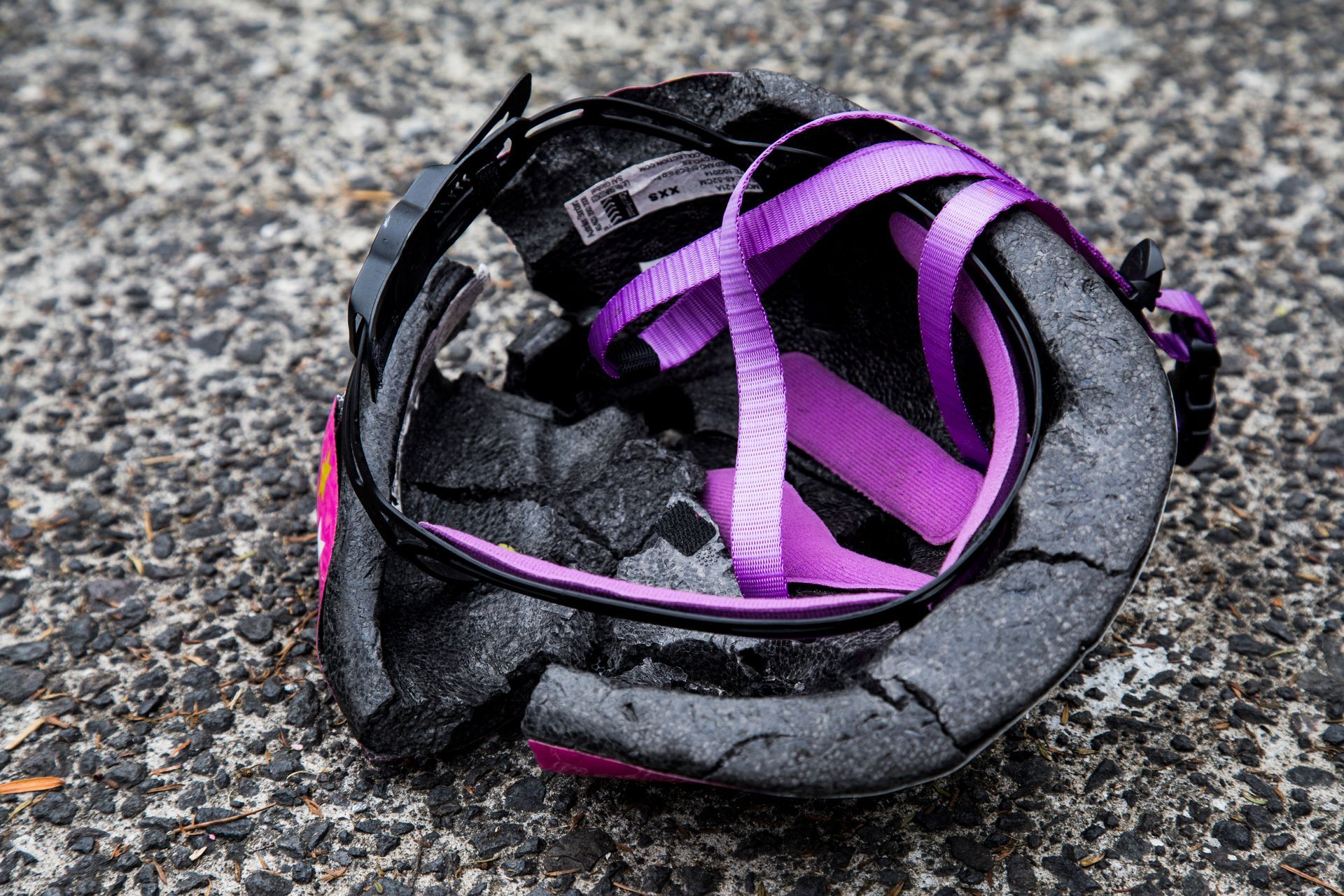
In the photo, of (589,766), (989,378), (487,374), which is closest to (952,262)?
(989,378)

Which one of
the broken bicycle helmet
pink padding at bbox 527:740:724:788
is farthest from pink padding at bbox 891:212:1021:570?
pink padding at bbox 527:740:724:788

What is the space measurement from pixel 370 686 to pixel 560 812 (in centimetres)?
29

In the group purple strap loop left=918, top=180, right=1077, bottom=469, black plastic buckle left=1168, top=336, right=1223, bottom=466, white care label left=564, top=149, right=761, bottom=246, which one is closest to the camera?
purple strap loop left=918, top=180, right=1077, bottom=469

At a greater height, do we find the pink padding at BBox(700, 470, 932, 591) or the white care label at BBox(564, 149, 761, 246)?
the white care label at BBox(564, 149, 761, 246)

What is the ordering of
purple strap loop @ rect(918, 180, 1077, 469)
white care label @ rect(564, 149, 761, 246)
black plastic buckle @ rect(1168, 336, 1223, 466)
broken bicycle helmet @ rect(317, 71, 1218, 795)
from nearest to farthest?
broken bicycle helmet @ rect(317, 71, 1218, 795) → purple strap loop @ rect(918, 180, 1077, 469) → black plastic buckle @ rect(1168, 336, 1223, 466) → white care label @ rect(564, 149, 761, 246)

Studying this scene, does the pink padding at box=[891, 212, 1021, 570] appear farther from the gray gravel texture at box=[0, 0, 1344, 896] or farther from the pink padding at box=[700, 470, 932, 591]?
the gray gravel texture at box=[0, 0, 1344, 896]

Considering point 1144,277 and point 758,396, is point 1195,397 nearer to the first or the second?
point 1144,277

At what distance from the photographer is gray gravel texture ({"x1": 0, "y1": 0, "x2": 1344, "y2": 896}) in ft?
4.87

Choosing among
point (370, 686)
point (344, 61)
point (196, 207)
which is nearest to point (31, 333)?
point (196, 207)

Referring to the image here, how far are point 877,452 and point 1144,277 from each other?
42 centimetres

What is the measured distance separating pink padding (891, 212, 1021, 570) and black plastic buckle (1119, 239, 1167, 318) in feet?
0.54

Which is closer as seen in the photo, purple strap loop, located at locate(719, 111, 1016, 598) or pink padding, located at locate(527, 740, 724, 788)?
pink padding, located at locate(527, 740, 724, 788)

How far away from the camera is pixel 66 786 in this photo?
5.25 ft

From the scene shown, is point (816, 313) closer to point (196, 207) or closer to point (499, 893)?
point (499, 893)
